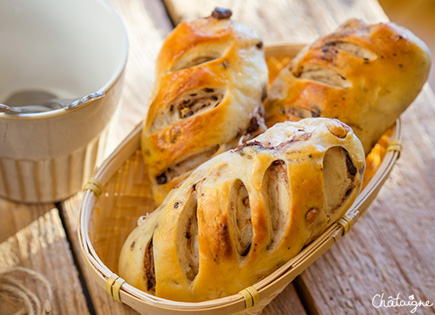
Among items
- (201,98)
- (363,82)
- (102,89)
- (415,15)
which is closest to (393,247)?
(363,82)

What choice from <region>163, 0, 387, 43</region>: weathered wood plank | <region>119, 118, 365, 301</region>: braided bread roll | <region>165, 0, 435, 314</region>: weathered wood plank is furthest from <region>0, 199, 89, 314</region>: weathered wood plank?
<region>163, 0, 387, 43</region>: weathered wood plank

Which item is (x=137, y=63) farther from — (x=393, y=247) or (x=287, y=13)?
(x=393, y=247)

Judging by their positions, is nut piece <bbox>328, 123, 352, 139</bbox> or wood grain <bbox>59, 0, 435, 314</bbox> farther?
wood grain <bbox>59, 0, 435, 314</bbox>

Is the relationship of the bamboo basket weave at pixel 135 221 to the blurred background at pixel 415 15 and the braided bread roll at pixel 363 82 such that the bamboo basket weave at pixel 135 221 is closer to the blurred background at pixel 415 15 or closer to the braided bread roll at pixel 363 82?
the braided bread roll at pixel 363 82

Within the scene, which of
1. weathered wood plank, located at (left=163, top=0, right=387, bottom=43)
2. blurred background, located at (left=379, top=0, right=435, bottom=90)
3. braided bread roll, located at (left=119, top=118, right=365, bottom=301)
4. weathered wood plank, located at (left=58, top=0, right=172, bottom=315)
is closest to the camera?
braided bread roll, located at (left=119, top=118, right=365, bottom=301)

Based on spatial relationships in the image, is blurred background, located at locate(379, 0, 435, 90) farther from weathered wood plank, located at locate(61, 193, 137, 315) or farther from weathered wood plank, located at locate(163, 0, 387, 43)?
weathered wood plank, located at locate(61, 193, 137, 315)

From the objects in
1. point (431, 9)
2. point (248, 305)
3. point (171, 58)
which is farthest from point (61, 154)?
point (431, 9)

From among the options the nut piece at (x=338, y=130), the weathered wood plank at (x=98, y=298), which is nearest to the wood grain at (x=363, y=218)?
the weathered wood plank at (x=98, y=298)
